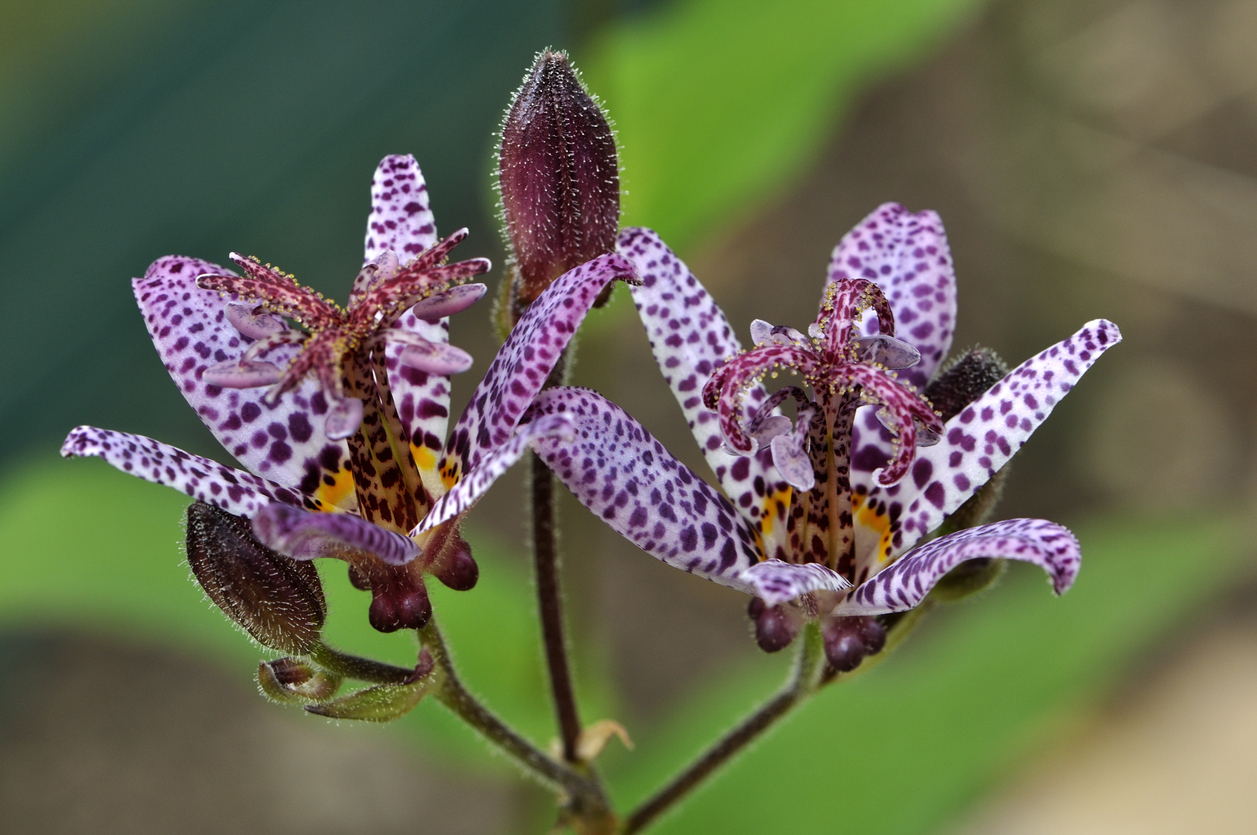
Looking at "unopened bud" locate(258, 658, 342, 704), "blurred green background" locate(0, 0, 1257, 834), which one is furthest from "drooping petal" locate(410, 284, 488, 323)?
"blurred green background" locate(0, 0, 1257, 834)

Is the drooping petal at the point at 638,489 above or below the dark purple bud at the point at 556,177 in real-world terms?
below

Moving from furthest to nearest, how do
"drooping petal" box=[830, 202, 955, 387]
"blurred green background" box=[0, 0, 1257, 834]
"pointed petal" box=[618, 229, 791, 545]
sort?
1. "blurred green background" box=[0, 0, 1257, 834]
2. "drooping petal" box=[830, 202, 955, 387]
3. "pointed petal" box=[618, 229, 791, 545]

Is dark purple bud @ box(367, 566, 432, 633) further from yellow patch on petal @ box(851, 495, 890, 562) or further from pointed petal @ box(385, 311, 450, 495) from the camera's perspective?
yellow patch on petal @ box(851, 495, 890, 562)

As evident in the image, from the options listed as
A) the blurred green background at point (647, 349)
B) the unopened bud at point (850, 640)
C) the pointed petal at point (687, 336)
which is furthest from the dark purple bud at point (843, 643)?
the blurred green background at point (647, 349)

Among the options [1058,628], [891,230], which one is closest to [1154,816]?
[1058,628]

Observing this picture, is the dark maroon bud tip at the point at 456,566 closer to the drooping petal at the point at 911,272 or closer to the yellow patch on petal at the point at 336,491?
the yellow patch on petal at the point at 336,491

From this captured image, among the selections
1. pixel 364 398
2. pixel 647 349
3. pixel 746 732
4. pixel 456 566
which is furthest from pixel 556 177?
pixel 647 349
